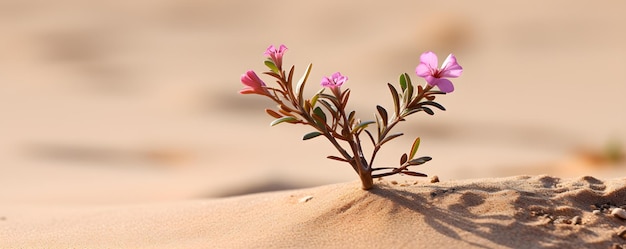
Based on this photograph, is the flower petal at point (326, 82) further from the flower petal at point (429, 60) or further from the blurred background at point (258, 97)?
the blurred background at point (258, 97)

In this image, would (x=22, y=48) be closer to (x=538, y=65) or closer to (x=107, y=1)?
(x=107, y=1)

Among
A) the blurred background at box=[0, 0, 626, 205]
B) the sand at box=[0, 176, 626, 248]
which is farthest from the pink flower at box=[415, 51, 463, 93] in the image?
the blurred background at box=[0, 0, 626, 205]

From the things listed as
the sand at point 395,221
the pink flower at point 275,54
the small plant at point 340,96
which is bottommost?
the sand at point 395,221

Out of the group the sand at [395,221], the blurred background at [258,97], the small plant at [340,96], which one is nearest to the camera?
the sand at [395,221]

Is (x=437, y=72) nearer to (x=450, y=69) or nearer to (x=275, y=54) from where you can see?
(x=450, y=69)

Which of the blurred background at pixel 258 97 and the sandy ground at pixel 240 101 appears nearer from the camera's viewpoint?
the sandy ground at pixel 240 101

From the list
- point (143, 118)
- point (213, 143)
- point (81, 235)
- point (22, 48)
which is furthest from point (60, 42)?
point (81, 235)

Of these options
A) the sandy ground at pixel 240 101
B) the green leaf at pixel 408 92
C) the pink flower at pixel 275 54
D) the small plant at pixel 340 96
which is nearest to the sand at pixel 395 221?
the sandy ground at pixel 240 101
